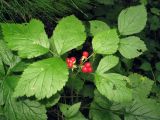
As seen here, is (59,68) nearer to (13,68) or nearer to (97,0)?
(13,68)

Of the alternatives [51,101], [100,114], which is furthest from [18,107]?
[100,114]

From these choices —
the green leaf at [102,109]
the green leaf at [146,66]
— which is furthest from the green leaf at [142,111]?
the green leaf at [146,66]

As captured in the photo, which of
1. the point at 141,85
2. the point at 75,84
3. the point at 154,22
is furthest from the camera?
the point at 154,22

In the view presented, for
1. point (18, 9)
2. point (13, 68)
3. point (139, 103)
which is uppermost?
point (18, 9)

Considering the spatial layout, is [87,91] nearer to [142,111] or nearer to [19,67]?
[142,111]

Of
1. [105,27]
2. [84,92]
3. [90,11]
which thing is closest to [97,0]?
[90,11]

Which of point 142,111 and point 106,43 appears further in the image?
point 142,111
